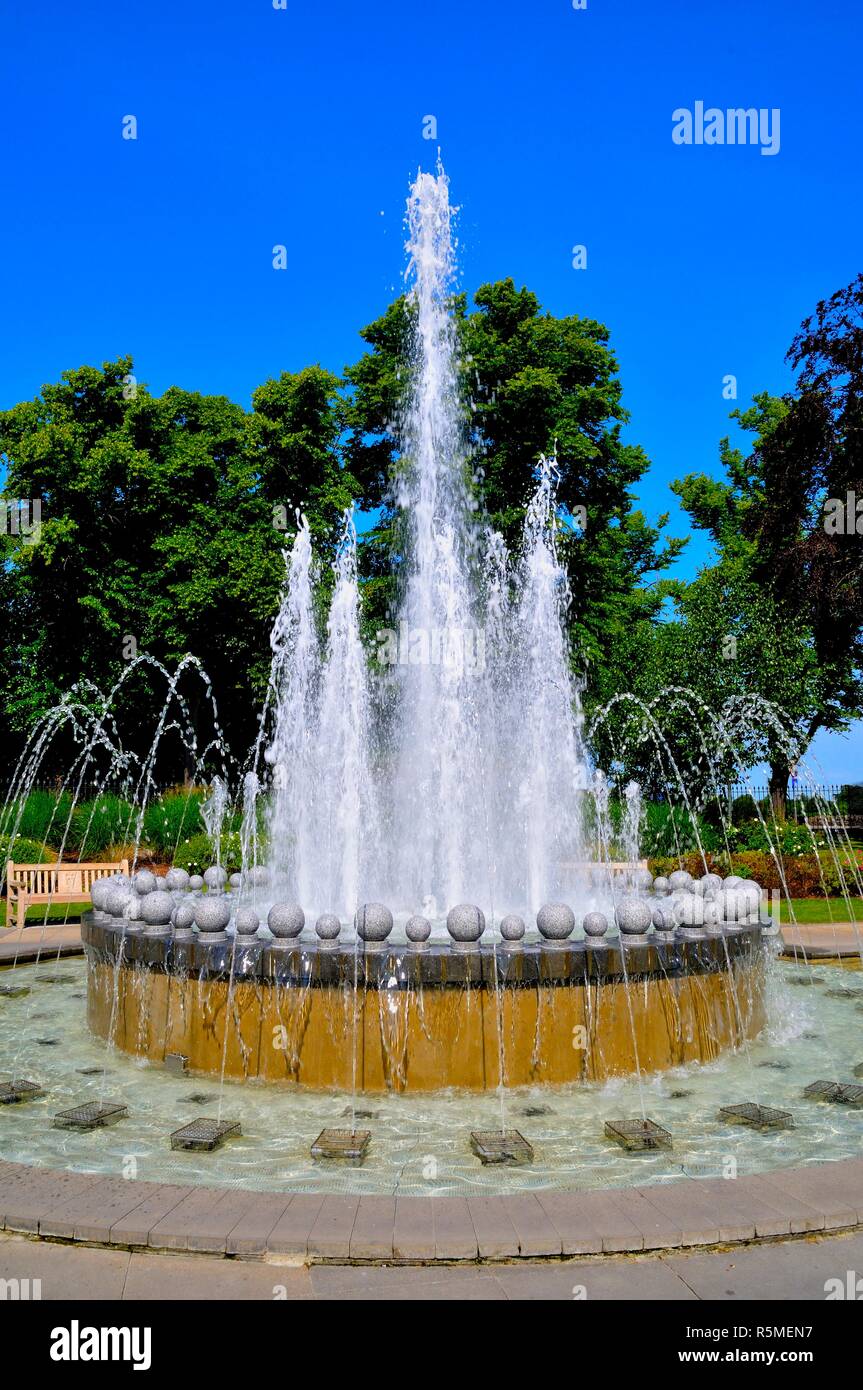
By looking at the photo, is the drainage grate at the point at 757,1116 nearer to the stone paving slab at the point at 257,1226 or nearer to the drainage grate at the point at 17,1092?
the stone paving slab at the point at 257,1226

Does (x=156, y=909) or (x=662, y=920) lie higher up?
(x=156, y=909)

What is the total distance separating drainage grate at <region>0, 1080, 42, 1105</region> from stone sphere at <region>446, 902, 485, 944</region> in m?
3.22

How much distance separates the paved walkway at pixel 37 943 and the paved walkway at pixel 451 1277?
917cm

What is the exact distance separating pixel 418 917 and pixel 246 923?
4.36 ft

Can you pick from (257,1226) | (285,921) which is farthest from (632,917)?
(257,1226)

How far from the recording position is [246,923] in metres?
7.85

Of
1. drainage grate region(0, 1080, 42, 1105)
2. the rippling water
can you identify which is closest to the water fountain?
the rippling water

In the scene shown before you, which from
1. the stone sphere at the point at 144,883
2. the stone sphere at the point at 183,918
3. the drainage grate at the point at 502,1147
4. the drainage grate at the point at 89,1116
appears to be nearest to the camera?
the drainage grate at the point at 502,1147

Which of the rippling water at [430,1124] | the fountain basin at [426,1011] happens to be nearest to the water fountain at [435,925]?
the fountain basin at [426,1011]

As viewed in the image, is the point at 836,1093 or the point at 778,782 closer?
A: the point at 836,1093

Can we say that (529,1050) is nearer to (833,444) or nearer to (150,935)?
(150,935)

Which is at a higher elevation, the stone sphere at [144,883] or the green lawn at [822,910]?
the stone sphere at [144,883]

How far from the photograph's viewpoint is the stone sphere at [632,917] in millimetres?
7883

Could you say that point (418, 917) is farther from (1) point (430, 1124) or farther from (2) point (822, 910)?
(2) point (822, 910)
